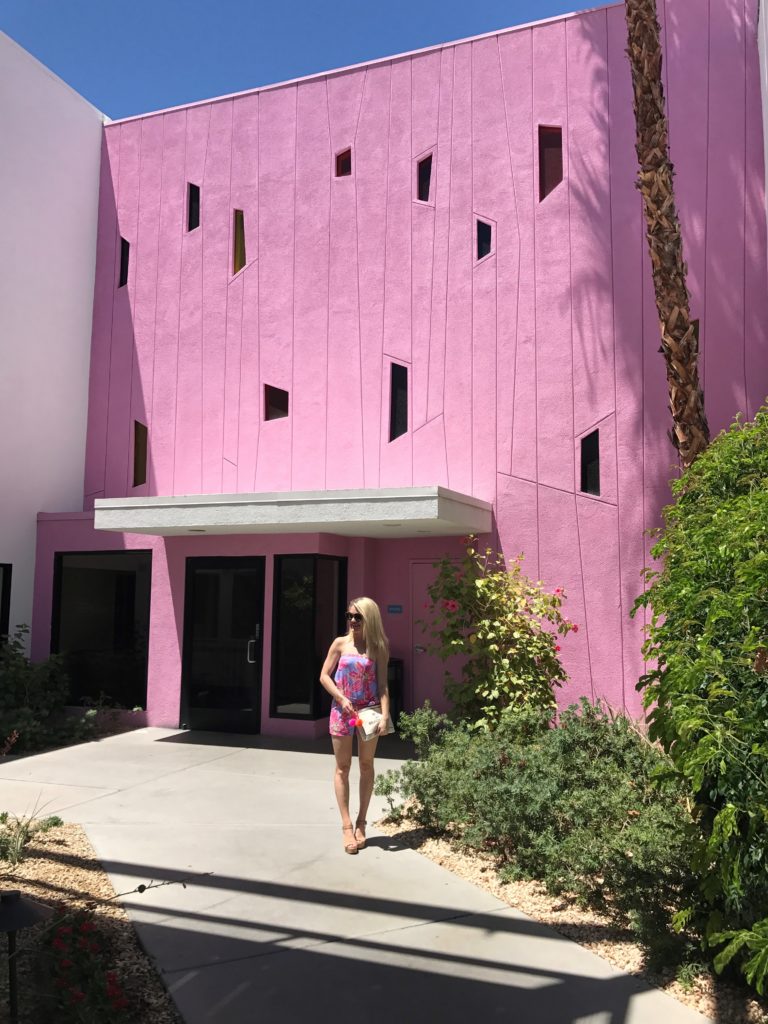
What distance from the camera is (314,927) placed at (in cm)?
419

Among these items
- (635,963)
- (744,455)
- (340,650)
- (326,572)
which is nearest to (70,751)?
(326,572)

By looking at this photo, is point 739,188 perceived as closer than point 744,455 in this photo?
No

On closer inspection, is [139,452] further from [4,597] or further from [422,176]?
[422,176]

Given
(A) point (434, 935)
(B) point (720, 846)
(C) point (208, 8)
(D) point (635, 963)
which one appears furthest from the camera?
(C) point (208, 8)

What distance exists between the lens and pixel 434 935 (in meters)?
4.11

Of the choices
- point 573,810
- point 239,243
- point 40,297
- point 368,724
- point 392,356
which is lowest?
point 573,810

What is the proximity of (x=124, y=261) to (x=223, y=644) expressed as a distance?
21.2 feet

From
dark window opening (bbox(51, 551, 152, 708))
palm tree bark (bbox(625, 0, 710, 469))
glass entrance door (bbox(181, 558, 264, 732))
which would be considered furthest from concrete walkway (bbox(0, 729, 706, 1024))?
palm tree bark (bbox(625, 0, 710, 469))

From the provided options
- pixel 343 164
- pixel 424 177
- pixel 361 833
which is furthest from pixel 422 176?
pixel 361 833

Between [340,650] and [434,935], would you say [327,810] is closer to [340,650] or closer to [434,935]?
[340,650]

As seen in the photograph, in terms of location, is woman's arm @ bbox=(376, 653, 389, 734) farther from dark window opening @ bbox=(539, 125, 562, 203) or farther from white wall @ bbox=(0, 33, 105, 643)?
white wall @ bbox=(0, 33, 105, 643)

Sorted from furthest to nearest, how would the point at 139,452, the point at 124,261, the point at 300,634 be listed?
the point at 124,261, the point at 139,452, the point at 300,634

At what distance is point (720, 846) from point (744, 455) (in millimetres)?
2711

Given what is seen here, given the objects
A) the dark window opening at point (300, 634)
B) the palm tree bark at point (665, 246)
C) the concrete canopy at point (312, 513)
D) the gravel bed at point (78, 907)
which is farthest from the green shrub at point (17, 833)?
the palm tree bark at point (665, 246)
